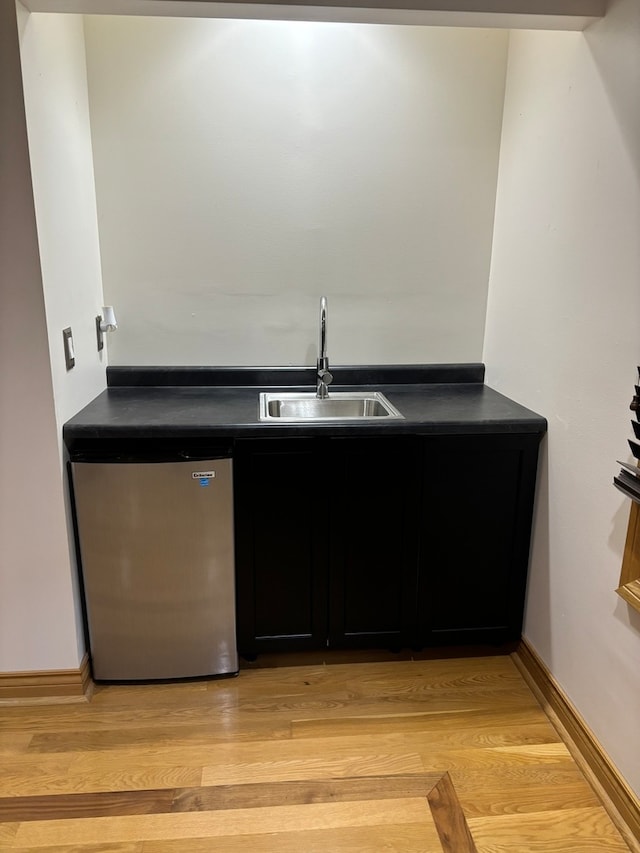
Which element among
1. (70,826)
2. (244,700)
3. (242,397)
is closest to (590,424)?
(242,397)

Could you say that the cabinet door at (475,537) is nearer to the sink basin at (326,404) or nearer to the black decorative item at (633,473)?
the sink basin at (326,404)

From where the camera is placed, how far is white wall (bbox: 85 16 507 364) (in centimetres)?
223

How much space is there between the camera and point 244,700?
2.09m

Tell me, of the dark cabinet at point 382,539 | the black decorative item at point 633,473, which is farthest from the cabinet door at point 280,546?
the black decorative item at point 633,473

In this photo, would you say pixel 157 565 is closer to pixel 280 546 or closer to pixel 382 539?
pixel 280 546

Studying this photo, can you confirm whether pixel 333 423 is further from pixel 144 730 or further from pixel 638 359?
pixel 144 730

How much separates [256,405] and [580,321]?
1127 mm

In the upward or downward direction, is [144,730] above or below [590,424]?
below

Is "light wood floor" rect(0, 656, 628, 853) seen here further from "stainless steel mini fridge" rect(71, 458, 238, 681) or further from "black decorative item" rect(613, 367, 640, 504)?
→ "black decorative item" rect(613, 367, 640, 504)

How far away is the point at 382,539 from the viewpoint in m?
2.14

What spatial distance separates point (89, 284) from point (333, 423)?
1.04 metres

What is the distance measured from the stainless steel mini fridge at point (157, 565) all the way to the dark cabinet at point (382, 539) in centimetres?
8

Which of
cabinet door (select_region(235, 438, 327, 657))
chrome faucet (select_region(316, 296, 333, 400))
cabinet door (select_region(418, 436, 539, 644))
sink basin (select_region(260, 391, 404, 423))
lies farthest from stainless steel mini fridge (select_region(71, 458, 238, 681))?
cabinet door (select_region(418, 436, 539, 644))

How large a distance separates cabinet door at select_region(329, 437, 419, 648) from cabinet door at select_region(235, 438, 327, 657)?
0.06 meters
